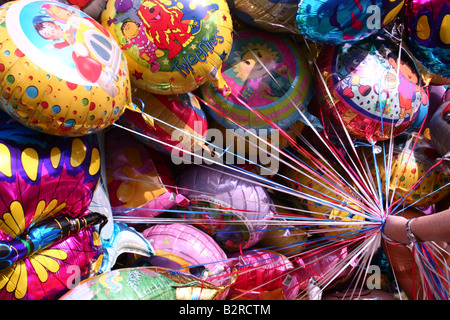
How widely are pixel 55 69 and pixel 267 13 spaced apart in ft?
2.95

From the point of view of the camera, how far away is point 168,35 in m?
1.33

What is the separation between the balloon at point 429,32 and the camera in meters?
1.52

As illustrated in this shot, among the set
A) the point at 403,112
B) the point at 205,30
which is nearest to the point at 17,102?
the point at 205,30

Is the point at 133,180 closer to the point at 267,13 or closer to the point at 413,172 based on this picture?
the point at 267,13

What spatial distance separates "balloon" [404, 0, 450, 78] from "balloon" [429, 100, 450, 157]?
7.6 inches

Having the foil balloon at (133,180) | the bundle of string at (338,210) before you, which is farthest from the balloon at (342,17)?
Answer: the foil balloon at (133,180)

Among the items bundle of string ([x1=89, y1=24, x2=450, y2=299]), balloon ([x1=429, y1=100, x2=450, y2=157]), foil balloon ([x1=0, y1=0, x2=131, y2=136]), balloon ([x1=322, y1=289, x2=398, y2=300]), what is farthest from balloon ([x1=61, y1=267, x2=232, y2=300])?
balloon ([x1=429, y1=100, x2=450, y2=157])

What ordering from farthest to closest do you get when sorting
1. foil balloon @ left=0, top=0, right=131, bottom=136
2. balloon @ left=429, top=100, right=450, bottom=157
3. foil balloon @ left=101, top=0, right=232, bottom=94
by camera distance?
balloon @ left=429, top=100, right=450, bottom=157
foil balloon @ left=101, top=0, right=232, bottom=94
foil balloon @ left=0, top=0, right=131, bottom=136

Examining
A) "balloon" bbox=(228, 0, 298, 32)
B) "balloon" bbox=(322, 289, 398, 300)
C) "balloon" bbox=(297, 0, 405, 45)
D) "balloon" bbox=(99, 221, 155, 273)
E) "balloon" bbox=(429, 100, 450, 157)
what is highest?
"balloon" bbox=(297, 0, 405, 45)

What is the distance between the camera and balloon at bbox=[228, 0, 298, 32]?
61.2 inches

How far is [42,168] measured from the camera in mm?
1159

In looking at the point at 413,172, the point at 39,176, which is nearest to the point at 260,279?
the point at 413,172

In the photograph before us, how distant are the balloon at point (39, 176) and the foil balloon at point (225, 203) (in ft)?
1.66

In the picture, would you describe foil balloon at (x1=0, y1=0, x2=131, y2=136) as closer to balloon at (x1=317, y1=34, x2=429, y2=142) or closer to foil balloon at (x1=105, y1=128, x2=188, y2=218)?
foil balloon at (x1=105, y1=128, x2=188, y2=218)
